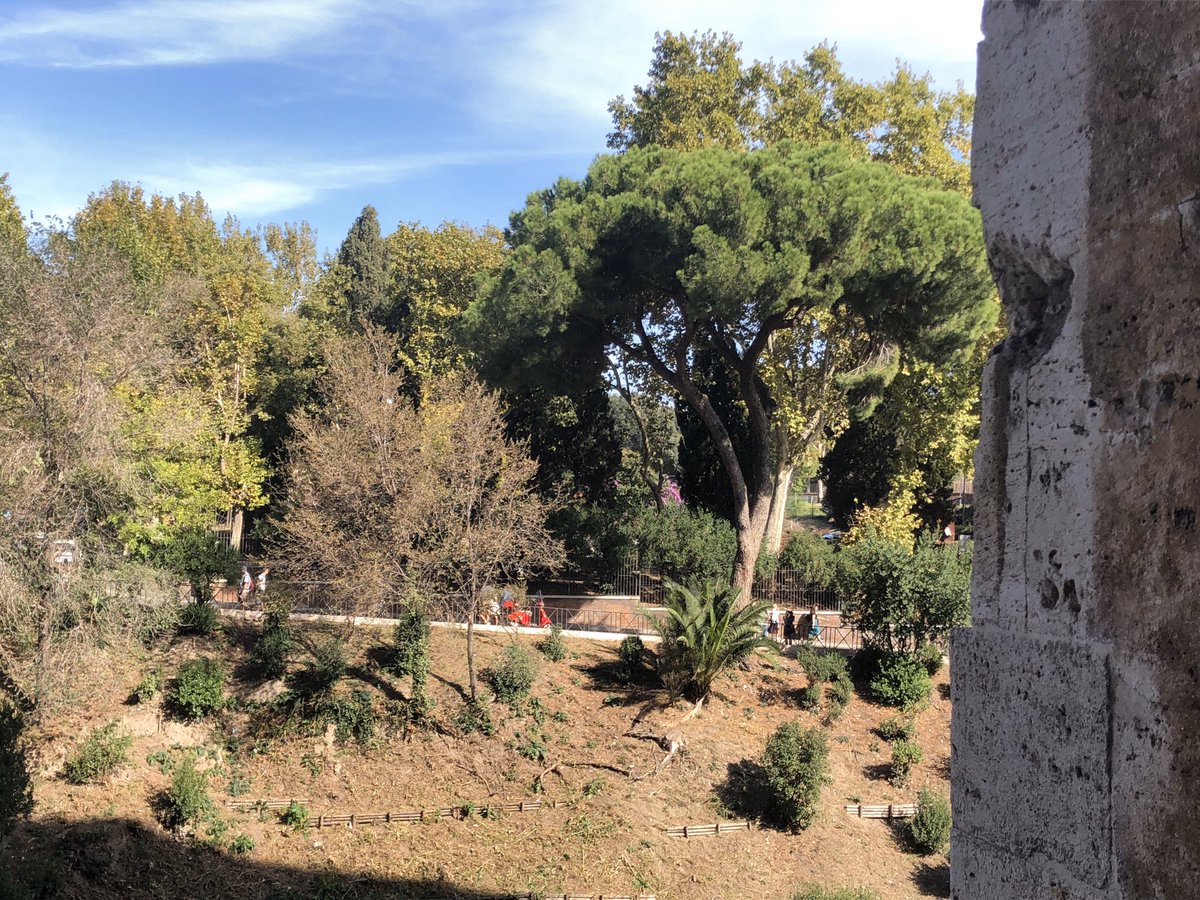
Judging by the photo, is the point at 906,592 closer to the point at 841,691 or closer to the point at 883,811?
the point at 841,691

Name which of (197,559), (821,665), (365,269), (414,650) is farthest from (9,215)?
(821,665)

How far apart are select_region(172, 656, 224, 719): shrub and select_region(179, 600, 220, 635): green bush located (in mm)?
1445

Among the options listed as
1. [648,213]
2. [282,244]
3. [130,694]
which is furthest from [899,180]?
[282,244]

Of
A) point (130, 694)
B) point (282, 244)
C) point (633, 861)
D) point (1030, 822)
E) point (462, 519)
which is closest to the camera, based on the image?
point (1030, 822)

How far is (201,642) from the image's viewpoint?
1536cm

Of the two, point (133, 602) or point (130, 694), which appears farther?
point (130, 694)

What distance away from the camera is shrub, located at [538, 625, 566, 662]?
16375mm

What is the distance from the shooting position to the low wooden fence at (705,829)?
495 inches

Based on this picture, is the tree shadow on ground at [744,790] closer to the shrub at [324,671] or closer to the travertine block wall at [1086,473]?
the shrub at [324,671]

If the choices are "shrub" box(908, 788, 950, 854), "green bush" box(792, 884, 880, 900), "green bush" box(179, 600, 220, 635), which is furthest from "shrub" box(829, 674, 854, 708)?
"green bush" box(179, 600, 220, 635)

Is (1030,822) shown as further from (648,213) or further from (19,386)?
(648,213)

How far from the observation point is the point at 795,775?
42.4ft

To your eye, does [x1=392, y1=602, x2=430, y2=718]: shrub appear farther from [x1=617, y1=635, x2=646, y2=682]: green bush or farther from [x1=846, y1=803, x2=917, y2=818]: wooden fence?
[x1=846, y1=803, x2=917, y2=818]: wooden fence

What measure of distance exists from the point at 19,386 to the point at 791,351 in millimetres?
13948
